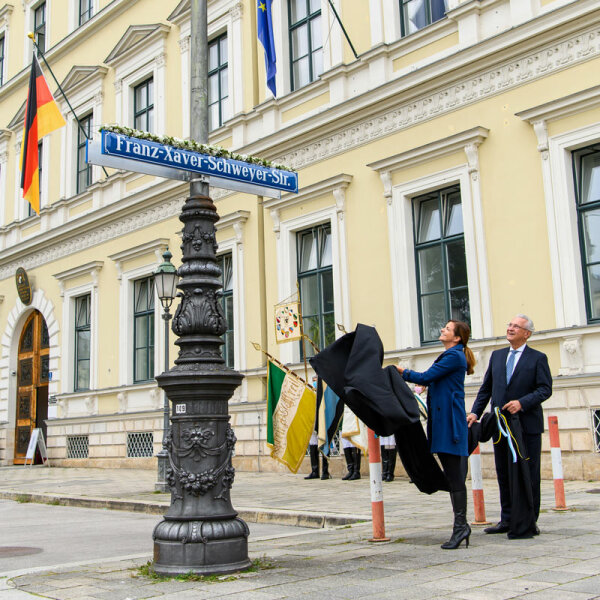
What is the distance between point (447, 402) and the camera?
6246 mm

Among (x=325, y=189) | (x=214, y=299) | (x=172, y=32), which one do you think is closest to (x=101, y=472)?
(x=325, y=189)

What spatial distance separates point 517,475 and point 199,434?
8.85 feet

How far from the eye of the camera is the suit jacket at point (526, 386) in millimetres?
6680

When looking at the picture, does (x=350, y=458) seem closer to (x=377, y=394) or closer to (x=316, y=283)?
(x=316, y=283)

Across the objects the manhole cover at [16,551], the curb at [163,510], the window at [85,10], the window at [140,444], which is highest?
the window at [85,10]

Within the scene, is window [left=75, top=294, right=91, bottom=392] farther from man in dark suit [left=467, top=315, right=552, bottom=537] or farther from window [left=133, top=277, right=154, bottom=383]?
man in dark suit [left=467, top=315, right=552, bottom=537]

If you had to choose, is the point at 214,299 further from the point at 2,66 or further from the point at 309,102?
the point at 2,66

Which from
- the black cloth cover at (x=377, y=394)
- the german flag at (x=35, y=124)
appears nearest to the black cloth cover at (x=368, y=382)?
the black cloth cover at (x=377, y=394)

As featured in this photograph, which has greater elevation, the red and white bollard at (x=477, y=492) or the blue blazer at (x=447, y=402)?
the blue blazer at (x=447, y=402)

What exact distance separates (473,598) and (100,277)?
19.6 meters

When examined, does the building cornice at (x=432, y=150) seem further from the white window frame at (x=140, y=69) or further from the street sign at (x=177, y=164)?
the white window frame at (x=140, y=69)

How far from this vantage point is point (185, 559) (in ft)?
18.3

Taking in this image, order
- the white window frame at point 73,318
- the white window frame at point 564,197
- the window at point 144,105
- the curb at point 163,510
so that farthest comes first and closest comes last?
the white window frame at point 73,318 < the window at point 144,105 < the white window frame at point 564,197 < the curb at point 163,510

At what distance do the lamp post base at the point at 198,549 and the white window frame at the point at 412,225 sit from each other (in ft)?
27.2
